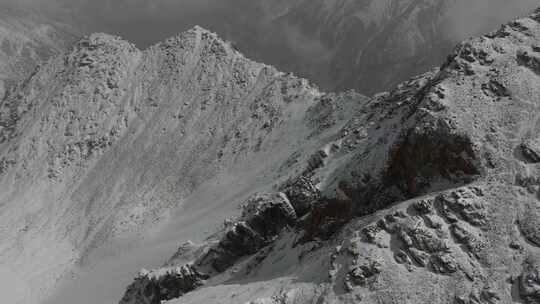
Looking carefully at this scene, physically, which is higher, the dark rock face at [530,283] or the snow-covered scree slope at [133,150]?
the snow-covered scree slope at [133,150]

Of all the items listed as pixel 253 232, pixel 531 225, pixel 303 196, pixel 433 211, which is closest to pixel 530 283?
pixel 531 225

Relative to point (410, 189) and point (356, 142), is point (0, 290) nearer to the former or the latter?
point (356, 142)

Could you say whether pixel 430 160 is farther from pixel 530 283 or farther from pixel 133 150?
pixel 133 150

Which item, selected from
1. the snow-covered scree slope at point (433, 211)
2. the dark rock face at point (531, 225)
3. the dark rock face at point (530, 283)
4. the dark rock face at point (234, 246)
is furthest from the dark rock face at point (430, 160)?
the dark rock face at point (234, 246)

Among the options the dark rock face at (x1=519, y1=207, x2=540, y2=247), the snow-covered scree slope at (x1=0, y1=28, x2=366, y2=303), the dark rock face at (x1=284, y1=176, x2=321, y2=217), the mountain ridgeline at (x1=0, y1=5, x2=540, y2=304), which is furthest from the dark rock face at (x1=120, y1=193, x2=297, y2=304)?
the dark rock face at (x1=519, y1=207, x2=540, y2=247)

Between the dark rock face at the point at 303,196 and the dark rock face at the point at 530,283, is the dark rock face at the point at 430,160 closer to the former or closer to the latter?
the dark rock face at the point at 530,283

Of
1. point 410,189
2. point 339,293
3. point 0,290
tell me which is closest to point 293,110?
point 0,290

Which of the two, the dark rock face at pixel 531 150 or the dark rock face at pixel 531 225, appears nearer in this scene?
the dark rock face at pixel 531 225
